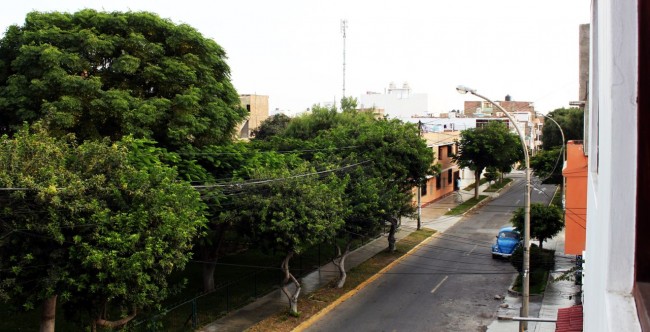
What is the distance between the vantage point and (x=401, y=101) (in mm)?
79625

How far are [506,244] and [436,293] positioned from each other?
6.36 meters

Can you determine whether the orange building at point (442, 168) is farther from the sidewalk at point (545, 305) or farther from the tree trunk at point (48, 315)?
the tree trunk at point (48, 315)

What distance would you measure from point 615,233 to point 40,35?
22630mm

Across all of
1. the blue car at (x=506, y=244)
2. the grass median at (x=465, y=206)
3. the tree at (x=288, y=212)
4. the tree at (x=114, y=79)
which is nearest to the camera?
the tree at (x=288, y=212)

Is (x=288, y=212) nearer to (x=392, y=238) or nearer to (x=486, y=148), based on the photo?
(x=392, y=238)

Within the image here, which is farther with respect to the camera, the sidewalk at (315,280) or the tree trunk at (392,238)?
the tree trunk at (392,238)

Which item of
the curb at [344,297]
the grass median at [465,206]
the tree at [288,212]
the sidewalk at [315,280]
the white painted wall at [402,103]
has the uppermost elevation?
the white painted wall at [402,103]

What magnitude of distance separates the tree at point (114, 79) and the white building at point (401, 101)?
56893 millimetres

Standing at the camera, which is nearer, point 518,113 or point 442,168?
point 442,168

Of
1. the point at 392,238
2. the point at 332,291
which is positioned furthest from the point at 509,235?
the point at 332,291

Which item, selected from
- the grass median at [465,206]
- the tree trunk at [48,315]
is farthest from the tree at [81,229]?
the grass median at [465,206]

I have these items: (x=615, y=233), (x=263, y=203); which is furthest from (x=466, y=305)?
(x=615, y=233)

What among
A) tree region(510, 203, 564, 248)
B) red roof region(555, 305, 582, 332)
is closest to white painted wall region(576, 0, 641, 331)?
red roof region(555, 305, 582, 332)

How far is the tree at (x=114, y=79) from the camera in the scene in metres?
20.0
